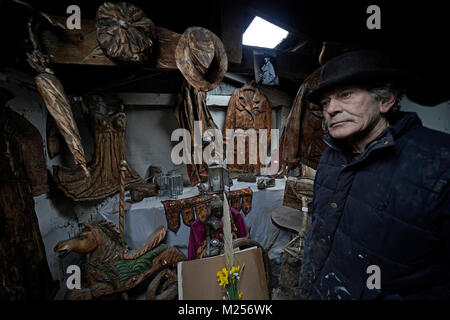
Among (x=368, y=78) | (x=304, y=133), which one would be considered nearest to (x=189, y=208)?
(x=304, y=133)

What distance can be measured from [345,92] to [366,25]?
0.68 meters

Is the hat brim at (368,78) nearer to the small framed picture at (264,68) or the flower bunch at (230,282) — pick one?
the small framed picture at (264,68)

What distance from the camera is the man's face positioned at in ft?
2.62

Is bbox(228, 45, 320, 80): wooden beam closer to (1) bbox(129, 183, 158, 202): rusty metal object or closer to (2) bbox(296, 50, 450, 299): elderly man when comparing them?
(2) bbox(296, 50, 450, 299): elderly man

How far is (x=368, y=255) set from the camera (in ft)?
2.54

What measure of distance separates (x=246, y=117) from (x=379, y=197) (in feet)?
8.23

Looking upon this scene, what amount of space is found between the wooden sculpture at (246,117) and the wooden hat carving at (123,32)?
6.32ft

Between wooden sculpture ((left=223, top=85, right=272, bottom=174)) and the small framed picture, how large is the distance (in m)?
1.08

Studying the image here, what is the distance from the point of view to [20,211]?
1.36 meters

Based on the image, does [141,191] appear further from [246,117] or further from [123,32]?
[246,117]

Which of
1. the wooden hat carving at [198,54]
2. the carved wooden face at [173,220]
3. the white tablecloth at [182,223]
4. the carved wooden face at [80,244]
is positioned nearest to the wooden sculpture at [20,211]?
the carved wooden face at [80,244]

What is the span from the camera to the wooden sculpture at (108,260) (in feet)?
4.95

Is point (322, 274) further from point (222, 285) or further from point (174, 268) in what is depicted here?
point (174, 268)

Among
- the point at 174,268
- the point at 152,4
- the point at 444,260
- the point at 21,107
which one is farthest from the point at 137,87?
the point at 444,260
